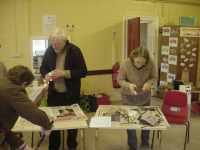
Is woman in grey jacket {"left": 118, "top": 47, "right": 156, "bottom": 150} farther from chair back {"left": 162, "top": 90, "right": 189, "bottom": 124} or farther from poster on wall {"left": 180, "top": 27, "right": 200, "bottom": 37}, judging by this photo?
poster on wall {"left": 180, "top": 27, "right": 200, "bottom": 37}

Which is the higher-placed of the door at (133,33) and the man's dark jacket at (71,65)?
the door at (133,33)

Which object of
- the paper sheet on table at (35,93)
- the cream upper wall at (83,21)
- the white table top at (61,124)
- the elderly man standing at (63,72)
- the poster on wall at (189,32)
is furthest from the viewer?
the poster on wall at (189,32)

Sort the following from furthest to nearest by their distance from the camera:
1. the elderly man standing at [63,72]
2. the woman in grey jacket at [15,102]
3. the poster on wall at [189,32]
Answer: the poster on wall at [189,32] < the elderly man standing at [63,72] < the woman in grey jacket at [15,102]

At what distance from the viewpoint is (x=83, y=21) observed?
5695 mm

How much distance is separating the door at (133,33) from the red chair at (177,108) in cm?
248

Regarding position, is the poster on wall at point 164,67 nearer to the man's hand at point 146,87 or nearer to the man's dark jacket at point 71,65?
the man's hand at point 146,87

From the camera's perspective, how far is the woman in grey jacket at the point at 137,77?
321 centimetres

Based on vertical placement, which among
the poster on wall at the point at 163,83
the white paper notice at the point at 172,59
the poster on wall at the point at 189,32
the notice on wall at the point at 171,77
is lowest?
the poster on wall at the point at 163,83

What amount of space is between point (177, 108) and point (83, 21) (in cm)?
287

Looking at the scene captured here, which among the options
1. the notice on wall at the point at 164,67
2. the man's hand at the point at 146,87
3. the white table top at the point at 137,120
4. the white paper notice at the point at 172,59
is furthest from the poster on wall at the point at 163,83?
the white table top at the point at 137,120

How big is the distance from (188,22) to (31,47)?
3626 millimetres

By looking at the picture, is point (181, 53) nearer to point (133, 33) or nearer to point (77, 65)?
point (133, 33)

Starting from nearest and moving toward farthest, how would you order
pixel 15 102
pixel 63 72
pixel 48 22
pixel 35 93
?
pixel 15 102 < pixel 63 72 < pixel 35 93 < pixel 48 22

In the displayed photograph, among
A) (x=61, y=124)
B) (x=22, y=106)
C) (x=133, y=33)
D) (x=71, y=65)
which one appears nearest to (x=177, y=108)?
(x=71, y=65)
